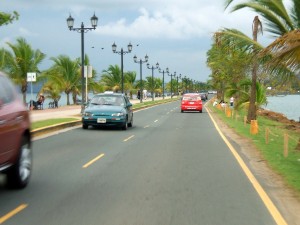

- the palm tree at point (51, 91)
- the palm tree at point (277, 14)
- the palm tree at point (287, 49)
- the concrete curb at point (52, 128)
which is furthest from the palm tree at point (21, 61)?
the palm tree at point (287, 49)

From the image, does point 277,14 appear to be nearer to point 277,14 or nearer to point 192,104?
point 277,14

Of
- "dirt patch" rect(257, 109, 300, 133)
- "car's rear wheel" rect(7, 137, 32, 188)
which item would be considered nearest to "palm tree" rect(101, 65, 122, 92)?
"dirt patch" rect(257, 109, 300, 133)

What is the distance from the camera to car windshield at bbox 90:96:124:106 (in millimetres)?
21641

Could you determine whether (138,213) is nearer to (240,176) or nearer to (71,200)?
(71,200)

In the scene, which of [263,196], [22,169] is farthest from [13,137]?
[263,196]

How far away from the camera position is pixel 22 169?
777 cm

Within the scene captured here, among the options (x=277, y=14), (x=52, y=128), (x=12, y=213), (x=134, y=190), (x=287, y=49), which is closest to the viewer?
(x=12, y=213)

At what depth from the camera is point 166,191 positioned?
769 centimetres

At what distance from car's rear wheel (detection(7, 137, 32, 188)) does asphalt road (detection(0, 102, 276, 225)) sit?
145mm

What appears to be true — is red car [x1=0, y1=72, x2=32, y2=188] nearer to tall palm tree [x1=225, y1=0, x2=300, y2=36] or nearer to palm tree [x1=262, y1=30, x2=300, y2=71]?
palm tree [x1=262, y1=30, x2=300, y2=71]

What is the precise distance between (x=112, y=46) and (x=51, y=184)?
3432 cm

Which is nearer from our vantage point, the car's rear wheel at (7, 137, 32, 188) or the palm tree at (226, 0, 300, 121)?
the car's rear wheel at (7, 137, 32, 188)

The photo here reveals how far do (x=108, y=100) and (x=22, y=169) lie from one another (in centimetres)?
1425

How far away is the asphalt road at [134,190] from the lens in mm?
5996
